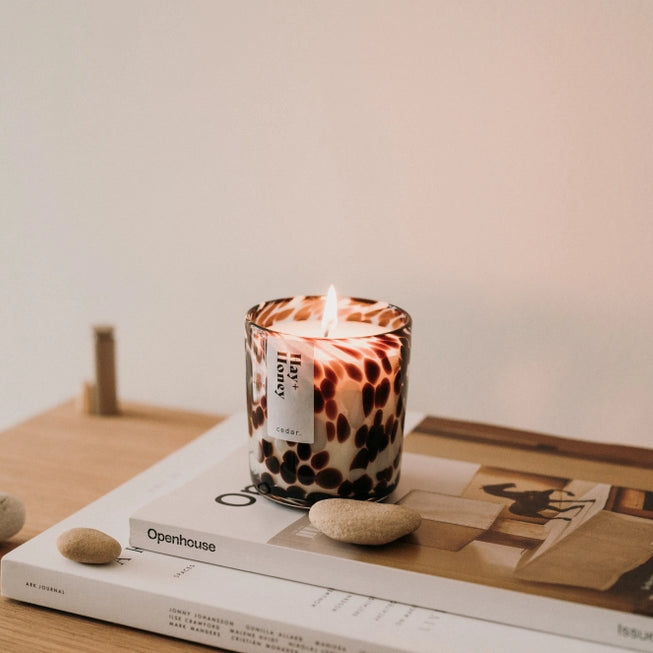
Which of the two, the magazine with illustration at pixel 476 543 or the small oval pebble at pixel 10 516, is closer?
the magazine with illustration at pixel 476 543

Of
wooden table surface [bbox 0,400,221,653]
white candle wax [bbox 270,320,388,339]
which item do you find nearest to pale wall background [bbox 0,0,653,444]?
wooden table surface [bbox 0,400,221,653]

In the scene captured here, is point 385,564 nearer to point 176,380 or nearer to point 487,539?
point 487,539

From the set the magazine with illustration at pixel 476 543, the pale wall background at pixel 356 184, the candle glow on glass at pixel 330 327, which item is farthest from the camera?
the pale wall background at pixel 356 184

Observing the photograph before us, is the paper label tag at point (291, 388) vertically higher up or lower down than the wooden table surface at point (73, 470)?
higher up

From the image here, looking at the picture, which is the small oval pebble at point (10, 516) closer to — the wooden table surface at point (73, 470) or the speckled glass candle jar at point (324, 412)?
the wooden table surface at point (73, 470)

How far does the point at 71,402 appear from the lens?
0.94 m

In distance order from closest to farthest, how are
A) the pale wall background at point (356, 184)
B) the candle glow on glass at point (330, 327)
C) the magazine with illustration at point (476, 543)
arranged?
the magazine with illustration at point (476, 543) → the candle glow on glass at point (330, 327) → the pale wall background at point (356, 184)

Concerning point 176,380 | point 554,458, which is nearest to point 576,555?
point 554,458

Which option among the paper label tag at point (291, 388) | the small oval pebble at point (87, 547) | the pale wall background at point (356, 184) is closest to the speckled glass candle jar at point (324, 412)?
the paper label tag at point (291, 388)

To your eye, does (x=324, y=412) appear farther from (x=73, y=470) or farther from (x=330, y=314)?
(x=73, y=470)

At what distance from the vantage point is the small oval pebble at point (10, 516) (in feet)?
1.98

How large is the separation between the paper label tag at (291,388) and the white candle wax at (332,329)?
45 mm

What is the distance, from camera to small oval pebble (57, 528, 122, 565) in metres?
0.53

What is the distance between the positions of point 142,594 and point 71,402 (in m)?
0.48
